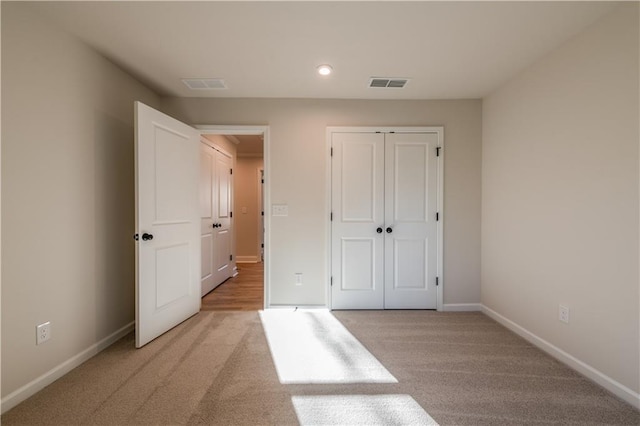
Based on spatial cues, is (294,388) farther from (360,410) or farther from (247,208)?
(247,208)

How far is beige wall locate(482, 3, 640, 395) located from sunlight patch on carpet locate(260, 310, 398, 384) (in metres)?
1.45

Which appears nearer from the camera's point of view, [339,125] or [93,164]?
[93,164]

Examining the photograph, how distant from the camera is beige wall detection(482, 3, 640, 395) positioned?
171cm

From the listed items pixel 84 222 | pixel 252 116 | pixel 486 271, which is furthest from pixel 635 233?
pixel 84 222

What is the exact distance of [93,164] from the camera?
223cm

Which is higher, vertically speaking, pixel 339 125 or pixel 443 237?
pixel 339 125

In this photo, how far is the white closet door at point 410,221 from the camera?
320 centimetres

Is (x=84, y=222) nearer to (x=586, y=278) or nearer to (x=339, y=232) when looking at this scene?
(x=339, y=232)

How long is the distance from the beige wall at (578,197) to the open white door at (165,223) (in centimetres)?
328

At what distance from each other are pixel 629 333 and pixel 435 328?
4.41 feet

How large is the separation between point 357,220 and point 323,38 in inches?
72.9

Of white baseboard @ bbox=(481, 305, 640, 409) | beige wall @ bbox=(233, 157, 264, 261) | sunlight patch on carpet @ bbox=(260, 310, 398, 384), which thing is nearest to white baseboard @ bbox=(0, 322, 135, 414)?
sunlight patch on carpet @ bbox=(260, 310, 398, 384)

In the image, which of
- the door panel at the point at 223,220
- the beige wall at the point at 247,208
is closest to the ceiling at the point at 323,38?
the door panel at the point at 223,220

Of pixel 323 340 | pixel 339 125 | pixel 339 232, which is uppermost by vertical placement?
pixel 339 125
